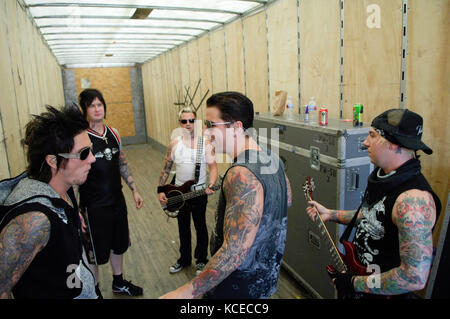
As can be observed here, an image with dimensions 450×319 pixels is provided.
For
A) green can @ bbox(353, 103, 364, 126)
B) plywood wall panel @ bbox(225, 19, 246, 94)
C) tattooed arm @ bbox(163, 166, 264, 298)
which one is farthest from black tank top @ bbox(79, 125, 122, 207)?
plywood wall panel @ bbox(225, 19, 246, 94)

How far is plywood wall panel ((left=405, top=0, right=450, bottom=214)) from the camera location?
235 centimetres

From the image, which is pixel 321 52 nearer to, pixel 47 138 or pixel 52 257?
pixel 47 138

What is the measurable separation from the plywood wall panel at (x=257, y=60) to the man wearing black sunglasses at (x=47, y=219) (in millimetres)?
3489

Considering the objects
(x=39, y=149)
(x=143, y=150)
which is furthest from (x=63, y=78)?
(x=39, y=149)

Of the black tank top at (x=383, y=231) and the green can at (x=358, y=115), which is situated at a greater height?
the green can at (x=358, y=115)

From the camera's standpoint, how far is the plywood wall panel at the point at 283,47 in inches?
154

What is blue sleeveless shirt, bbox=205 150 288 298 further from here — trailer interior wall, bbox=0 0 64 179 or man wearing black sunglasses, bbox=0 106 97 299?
trailer interior wall, bbox=0 0 64 179

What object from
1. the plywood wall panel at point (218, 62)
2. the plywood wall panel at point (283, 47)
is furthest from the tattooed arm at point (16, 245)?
the plywood wall panel at point (218, 62)

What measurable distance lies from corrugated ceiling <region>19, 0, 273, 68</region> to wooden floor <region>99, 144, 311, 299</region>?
3.25m

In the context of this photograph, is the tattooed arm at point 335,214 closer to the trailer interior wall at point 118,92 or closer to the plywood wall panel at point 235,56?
the plywood wall panel at point 235,56

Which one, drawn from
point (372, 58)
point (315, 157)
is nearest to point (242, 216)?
point (315, 157)

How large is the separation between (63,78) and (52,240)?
12303 mm

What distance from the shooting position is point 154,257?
4125 mm

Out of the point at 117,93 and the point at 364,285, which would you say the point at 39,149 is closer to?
the point at 364,285
